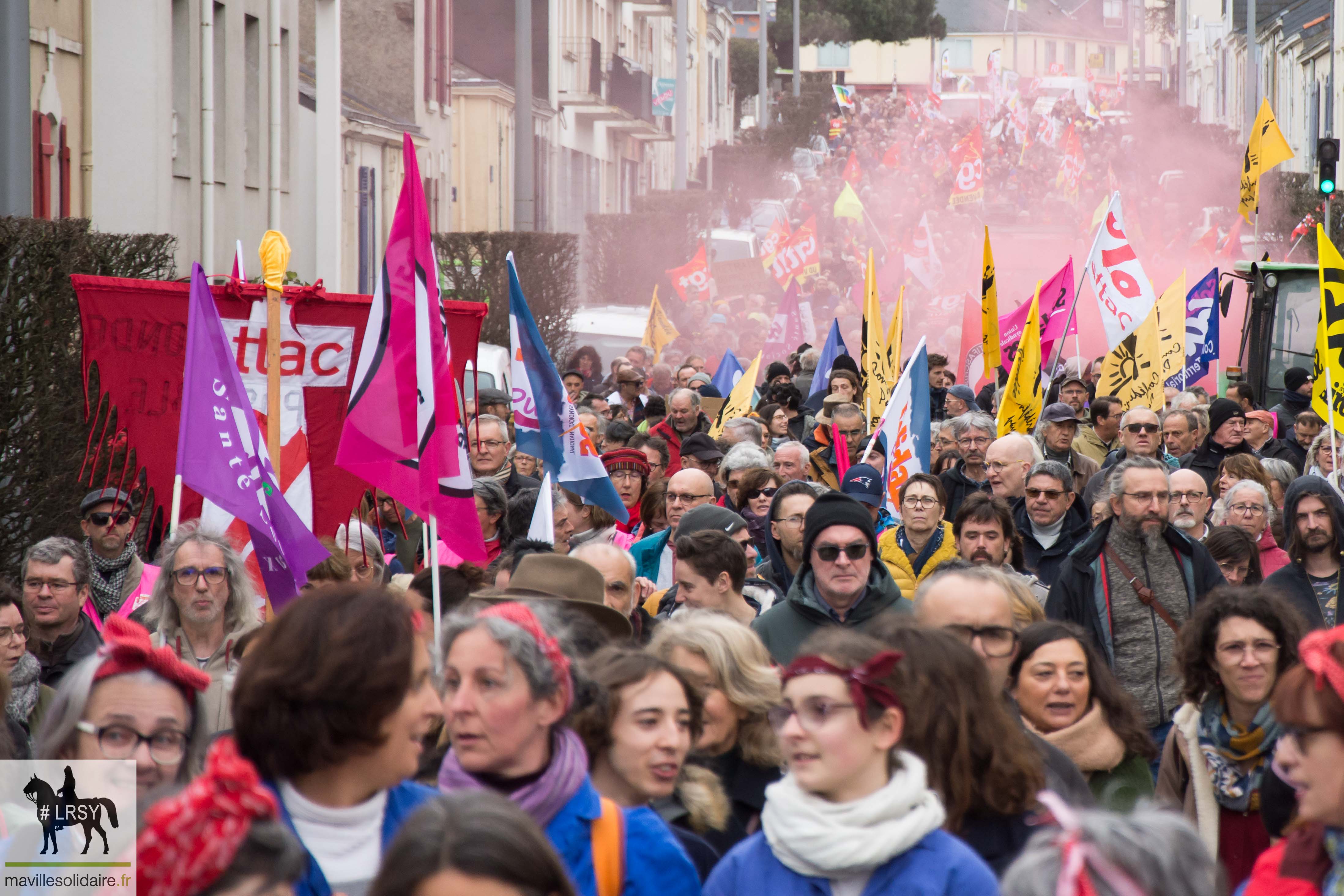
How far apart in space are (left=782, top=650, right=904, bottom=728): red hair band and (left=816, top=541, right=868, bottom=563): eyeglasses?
2.38 metres

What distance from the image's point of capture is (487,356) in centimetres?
1695

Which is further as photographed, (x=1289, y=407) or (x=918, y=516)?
(x=1289, y=407)

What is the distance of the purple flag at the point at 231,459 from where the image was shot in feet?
20.7

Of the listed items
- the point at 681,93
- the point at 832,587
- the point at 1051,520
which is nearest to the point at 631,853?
the point at 832,587

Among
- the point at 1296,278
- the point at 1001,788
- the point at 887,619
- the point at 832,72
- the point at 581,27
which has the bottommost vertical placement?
the point at 1001,788

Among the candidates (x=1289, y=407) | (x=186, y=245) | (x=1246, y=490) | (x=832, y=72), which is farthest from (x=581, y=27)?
(x=832, y=72)

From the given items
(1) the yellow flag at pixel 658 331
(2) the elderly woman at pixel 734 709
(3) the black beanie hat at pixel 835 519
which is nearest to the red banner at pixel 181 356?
(3) the black beanie hat at pixel 835 519

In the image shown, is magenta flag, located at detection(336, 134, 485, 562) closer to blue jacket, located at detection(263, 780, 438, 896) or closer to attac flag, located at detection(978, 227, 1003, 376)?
blue jacket, located at detection(263, 780, 438, 896)

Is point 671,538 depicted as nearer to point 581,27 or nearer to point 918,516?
point 918,516

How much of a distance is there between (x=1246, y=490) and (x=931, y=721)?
5.35 meters

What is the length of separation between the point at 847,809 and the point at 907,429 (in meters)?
7.05

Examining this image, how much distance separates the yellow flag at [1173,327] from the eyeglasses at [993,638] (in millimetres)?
10723

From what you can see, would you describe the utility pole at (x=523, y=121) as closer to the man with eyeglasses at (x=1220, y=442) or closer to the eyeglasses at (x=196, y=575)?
the man with eyeglasses at (x=1220, y=442)

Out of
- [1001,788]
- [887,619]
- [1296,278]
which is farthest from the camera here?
[1296,278]
